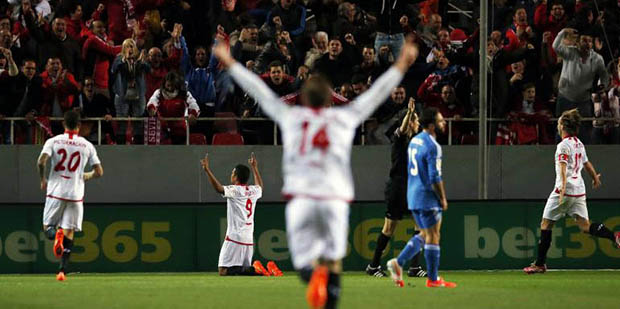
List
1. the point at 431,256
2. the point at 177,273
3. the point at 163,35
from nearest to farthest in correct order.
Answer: the point at 431,256 → the point at 177,273 → the point at 163,35

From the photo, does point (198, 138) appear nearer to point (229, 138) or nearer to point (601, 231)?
point (229, 138)

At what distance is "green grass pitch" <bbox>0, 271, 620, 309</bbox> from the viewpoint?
11047 mm

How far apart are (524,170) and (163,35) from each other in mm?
6508

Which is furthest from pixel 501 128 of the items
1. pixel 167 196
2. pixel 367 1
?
pixel 167 196

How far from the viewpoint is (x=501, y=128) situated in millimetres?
18734

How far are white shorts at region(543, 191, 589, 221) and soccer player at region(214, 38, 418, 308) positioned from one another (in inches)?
319

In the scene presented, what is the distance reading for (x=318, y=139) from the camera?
8055 mm

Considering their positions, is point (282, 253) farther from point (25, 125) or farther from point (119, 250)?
point (25, 125)

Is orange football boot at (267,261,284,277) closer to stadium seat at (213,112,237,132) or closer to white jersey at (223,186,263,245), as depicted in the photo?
white jersey at (223,186,263,245)

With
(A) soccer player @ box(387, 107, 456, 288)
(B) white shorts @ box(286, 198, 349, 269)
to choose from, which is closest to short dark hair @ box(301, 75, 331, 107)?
(B) white shorts @ box(286, 198, 349, 269)

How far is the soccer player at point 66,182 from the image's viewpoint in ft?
46.6

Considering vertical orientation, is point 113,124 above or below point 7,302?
above

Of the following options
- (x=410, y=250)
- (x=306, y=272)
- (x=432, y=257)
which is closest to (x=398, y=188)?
(x=410, y=250)

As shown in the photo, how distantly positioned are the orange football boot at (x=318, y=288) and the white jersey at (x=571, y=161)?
322 inches
